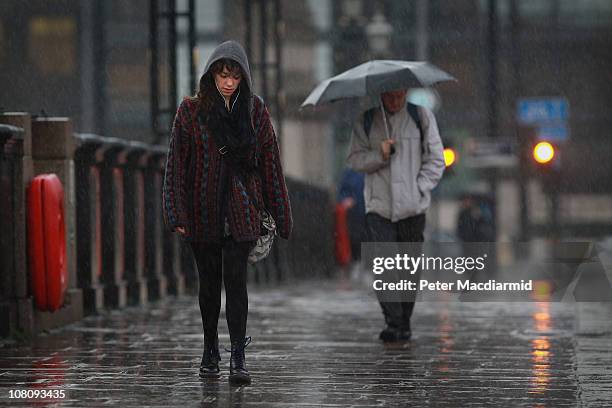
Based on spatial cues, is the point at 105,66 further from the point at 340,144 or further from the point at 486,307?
the point at 486,307

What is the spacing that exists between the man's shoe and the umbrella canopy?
4.93 feet

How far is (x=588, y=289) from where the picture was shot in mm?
15602

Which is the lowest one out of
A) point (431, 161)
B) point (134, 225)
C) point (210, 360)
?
point (210, 360)

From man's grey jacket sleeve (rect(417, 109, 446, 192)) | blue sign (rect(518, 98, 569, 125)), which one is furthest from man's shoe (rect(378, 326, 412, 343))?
blue sign (rect(518, 98, 569, 125))

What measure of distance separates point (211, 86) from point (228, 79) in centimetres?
13

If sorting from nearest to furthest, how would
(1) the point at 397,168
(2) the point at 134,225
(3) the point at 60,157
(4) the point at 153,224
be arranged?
(1) the point at 397,168
(3) the point at 60,157
(2) the point at 134,225
(4) the point at 153,224

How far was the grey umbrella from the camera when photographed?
1004 centimetres

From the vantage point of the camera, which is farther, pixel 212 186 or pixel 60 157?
pixel 60 157

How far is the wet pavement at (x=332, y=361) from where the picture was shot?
6.95m

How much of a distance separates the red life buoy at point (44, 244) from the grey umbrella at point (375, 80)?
71.4 inches

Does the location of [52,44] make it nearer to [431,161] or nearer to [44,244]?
[44,244]

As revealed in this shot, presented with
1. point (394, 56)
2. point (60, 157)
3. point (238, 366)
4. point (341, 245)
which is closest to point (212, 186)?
point (238, 366)

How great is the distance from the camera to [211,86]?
25.0 feet

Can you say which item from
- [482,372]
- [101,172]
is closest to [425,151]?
[482,372]
